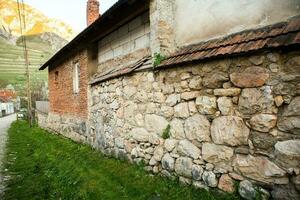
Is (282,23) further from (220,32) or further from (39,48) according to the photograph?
(39,48)

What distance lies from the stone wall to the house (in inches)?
0.5

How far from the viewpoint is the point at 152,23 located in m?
5.19

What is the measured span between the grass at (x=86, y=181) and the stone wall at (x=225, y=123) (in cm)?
27

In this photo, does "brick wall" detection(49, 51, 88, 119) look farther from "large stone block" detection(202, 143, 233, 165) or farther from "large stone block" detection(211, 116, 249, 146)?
"large stone block" detection(211, 116, 249, 146)

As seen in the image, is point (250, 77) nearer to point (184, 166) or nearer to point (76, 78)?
point (184, 166)

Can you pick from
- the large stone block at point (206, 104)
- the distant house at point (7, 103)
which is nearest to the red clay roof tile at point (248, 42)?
the large stone block at point (206, 104)

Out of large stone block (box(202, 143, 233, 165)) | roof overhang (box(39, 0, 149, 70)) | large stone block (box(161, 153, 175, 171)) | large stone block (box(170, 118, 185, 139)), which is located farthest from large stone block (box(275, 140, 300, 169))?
roof overhang (box(39, 0, 149, 70))

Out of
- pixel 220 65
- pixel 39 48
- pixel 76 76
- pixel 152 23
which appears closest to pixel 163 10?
pixel 152 23

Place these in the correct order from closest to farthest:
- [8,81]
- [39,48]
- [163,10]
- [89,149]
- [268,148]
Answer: [268,148] < [163,10] < [89,149] < [8,81] < [39,48]

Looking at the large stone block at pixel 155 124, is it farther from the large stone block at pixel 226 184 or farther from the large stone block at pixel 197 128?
the large stone block at pixel 226 184

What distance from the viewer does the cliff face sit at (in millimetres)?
139125

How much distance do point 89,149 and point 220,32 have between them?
5185 mm

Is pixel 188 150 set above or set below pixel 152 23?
below

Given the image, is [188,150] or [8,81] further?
[8,81]
